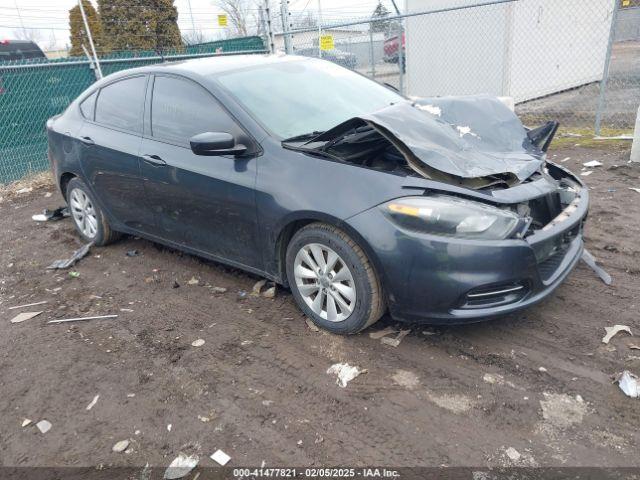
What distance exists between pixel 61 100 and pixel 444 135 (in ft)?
25.7

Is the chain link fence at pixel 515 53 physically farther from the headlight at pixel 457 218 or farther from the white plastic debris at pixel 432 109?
the headlight at pixel 457 218

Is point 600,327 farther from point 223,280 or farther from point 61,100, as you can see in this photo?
point 61,100

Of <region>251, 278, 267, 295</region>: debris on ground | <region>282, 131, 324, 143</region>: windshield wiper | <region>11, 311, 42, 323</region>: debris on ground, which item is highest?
<region>282, 131, 324, 143</region>: windshield wiper

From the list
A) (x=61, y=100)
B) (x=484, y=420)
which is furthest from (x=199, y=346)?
(x=61, y=100)

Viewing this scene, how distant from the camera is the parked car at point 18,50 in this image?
38.0ft

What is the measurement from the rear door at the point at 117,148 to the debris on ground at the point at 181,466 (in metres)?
2.33

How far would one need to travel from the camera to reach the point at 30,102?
27.7 ft

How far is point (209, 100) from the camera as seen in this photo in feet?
12.0

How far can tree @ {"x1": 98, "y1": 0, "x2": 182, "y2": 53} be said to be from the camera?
16.4 m

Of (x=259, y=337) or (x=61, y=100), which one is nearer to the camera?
(x=259, y=337)

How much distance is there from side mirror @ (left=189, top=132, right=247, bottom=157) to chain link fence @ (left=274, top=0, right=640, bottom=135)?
691cm

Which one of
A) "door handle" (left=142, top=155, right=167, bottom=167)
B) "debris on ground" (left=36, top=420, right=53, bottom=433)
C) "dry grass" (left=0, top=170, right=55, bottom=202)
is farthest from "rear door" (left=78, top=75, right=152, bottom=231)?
"dry grass" (left=0, top=170, right=55, bottom=202)

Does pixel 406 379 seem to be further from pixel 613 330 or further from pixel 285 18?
pixel 285 18

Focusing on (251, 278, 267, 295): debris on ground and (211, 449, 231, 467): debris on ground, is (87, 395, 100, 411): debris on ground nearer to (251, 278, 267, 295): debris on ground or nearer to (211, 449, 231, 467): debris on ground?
(211, 449, 231, 467): debris on ground
